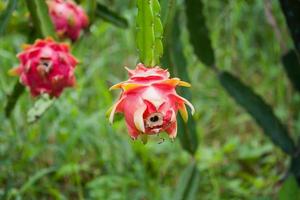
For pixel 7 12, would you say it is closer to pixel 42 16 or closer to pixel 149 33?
pixel 42 16

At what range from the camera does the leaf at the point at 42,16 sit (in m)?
1.27

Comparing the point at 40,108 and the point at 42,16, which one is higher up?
the point at 42,16

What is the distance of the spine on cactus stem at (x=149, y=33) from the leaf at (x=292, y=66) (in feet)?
2.72

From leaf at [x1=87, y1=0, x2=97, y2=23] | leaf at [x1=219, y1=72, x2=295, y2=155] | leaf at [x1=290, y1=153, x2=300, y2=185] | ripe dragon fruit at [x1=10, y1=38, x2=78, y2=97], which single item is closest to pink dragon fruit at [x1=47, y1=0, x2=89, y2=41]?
leaf at [x1=87, y1=0, x2=97, y2=23]

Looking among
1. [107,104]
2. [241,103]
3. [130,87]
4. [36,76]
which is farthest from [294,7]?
[107,104]

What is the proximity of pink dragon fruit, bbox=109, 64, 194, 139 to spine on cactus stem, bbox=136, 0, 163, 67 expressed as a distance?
0.06 metres

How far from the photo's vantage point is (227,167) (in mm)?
2184

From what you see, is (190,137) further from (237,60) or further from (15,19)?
(237,60)

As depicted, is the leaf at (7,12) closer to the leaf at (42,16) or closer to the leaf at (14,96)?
the leaf at (42,16)

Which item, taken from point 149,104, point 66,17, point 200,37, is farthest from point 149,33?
point 200,37

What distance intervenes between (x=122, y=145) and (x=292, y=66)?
0.65 meters

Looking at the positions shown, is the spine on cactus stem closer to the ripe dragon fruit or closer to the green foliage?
the ripe dragon fruit

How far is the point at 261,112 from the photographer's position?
164 centimetres

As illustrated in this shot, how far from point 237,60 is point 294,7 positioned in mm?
1215
